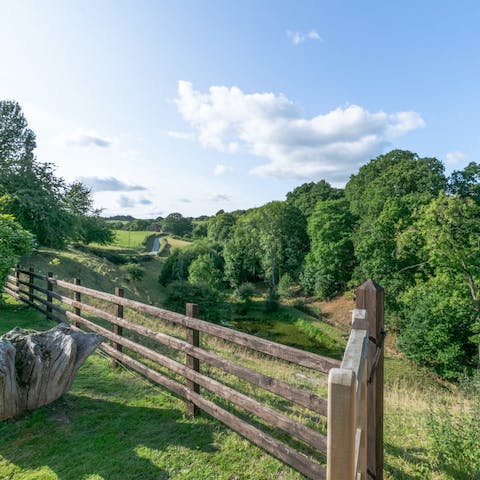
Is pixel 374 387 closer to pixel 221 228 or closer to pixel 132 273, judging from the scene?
pixel 132 273

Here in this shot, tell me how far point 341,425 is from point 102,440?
4.11m

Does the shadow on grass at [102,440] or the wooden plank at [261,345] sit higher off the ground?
the wooden plank at [261,345]

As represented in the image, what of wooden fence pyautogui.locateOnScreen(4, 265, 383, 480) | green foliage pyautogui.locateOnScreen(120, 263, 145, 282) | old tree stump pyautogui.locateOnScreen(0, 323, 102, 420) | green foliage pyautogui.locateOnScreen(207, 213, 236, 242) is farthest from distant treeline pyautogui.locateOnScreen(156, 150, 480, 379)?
old tree stump pyautogui.locateOnScreen(0, 323, 102, 420)

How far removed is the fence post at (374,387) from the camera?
263 cm

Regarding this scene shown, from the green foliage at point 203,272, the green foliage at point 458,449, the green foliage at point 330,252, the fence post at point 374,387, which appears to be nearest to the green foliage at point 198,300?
the green foliage at point 203,272

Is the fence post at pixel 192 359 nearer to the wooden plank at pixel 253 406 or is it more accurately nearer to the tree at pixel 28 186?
the wooden plank at pixel 253 406

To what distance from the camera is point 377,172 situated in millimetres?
37812

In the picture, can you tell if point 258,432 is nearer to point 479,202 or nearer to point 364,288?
point 364,288

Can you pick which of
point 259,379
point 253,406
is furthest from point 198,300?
point 259,379

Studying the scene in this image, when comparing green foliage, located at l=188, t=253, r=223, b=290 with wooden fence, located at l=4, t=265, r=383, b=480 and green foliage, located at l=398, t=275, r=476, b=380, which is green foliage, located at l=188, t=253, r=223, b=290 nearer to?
green foliage, located at l=398, t=275, r=476, b=380

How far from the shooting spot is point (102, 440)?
4211 mm

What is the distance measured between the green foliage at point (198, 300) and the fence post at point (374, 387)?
2217 centimetres

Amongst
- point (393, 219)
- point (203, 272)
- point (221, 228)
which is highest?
point (221, 228)

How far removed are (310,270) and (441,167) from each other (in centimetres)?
1570
